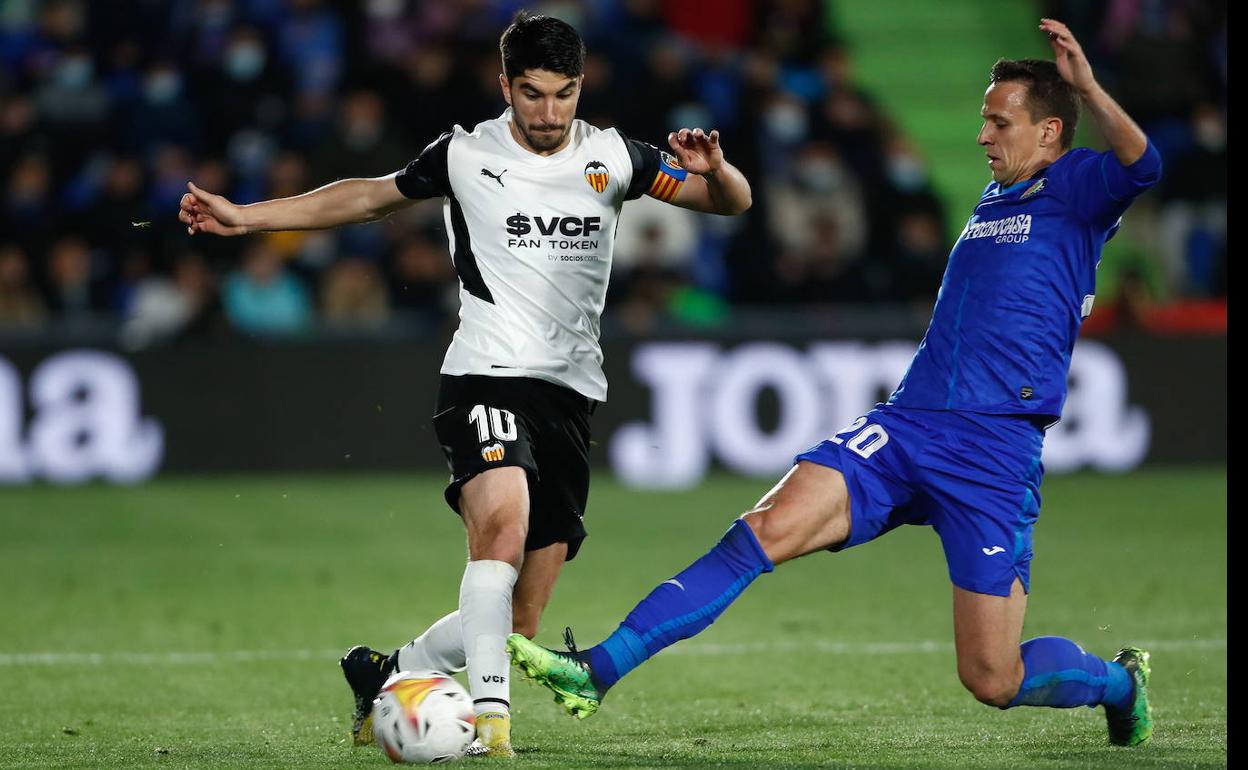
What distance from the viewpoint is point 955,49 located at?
19.6 meters

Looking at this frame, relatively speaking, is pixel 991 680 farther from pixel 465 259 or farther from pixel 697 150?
pixel 465 259

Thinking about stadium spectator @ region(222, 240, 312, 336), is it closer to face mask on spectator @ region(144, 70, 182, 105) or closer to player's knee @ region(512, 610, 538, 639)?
face mask on spectator @ region(144, 70, 182, 105)

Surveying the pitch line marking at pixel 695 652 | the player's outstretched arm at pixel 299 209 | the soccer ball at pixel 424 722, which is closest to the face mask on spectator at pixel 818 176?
the pitch line marking at pixel 695 652

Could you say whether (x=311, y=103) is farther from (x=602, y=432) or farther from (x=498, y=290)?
(x=498, y=290)

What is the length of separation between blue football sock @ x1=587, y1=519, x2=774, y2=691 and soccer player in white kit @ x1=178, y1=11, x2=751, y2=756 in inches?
19.3

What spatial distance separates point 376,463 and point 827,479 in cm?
950

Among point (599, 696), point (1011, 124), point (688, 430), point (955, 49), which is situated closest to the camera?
point (599, 696)

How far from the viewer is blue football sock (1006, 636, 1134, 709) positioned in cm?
561

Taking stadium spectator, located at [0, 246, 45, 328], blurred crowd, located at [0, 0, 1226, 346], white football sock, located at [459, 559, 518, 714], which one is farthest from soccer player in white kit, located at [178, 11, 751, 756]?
stadium spectator, located at [0, 246, 45, 328]

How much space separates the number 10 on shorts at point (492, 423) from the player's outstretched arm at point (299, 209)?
0.74 meters

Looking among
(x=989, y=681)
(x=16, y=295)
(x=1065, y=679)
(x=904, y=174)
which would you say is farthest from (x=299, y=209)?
(x=904, y=174)

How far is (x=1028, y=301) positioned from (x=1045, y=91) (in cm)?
65

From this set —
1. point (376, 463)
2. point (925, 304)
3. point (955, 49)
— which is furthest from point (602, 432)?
point (955, 49)

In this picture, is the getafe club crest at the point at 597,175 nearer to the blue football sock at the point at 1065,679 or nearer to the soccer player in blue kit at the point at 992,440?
the soccer player in blue kit at the point at 992,440
